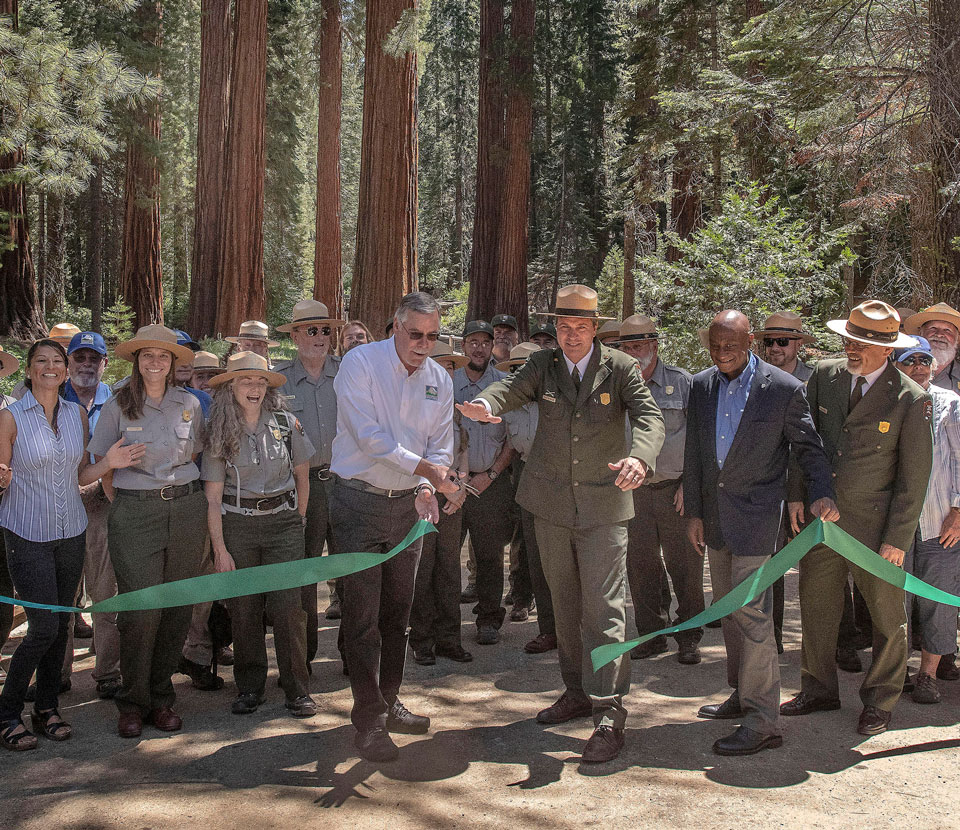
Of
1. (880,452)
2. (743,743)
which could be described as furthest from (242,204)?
(743,743)

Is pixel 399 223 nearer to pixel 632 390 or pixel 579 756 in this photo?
pixel 632 390

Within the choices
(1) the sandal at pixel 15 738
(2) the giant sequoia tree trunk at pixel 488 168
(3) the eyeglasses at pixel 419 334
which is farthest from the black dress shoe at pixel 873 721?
(2) the giant sequoia tree trunk at pixel 488 168

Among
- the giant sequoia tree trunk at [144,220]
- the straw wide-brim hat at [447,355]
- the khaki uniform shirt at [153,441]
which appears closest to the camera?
the khaki uniform shirt at [153,441]

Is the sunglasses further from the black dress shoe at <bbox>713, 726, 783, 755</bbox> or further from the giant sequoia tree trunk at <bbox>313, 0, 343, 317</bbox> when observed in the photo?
the giant sequoia tree trunk at <bbox>313, 0, 343, 317</bbox>

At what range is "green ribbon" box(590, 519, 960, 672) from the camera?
488 centimetres

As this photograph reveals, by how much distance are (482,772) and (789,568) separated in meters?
1.90

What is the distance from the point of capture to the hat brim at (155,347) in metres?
5.38

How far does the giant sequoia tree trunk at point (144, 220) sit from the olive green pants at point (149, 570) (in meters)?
14.6

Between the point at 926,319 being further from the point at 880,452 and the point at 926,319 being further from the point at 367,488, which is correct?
the point at 367,488

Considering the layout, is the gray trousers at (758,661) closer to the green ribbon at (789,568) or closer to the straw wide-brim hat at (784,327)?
the green ribbon at (789,568)

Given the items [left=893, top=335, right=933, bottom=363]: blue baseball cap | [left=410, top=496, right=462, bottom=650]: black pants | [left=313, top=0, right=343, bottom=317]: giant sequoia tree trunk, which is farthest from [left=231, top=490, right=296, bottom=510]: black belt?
[left=313, top=0, right=343, bottom=317]: giant sequoia tree trunk

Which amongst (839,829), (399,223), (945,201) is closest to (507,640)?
(839,829)

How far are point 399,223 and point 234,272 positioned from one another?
4.58 m

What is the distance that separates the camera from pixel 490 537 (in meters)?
7.26
